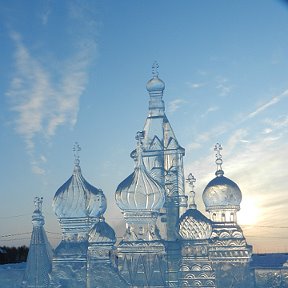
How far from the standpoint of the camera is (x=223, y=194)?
15.0m

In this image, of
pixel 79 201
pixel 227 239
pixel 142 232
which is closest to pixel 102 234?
pixel 142 232

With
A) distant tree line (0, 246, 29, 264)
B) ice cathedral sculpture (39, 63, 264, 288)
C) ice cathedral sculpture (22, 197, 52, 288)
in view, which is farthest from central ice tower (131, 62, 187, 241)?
distant tree line (0, 246, 29, 264)

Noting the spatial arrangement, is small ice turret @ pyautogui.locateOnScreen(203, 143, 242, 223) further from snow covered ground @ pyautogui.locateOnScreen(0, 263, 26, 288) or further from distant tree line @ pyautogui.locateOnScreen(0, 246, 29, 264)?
distant tree line @ pyautogui.locateOnScreen(0, 246, 29, 264)

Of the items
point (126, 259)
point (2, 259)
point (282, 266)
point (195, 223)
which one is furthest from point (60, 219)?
point (2, 259)

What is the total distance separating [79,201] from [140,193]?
1814 mm

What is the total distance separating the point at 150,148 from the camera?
658 inches

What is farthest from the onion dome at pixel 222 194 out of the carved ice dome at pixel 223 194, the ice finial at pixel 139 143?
the ice finial at pixel 139 143

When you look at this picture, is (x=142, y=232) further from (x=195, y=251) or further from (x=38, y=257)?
(x=38, y=257)

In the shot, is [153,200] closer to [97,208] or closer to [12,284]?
[97,208]

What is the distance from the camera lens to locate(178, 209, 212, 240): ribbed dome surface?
48.6ft

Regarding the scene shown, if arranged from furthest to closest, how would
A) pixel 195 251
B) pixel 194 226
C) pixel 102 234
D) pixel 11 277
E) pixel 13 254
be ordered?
pixel 13 254 < pixel 11 277 < pixel 102 234 < pixel 195 251 < pixel 194 226

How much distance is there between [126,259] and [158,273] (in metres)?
0.83

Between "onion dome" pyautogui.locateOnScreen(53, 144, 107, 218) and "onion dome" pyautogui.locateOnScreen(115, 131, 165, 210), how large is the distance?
879mm

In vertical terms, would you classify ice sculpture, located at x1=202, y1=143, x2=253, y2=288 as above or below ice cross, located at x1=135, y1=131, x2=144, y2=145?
below
